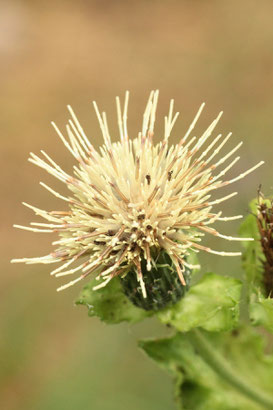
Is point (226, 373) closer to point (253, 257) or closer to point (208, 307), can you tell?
point (208, 307)

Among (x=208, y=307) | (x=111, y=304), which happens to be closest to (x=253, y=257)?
(x=208, y=307)

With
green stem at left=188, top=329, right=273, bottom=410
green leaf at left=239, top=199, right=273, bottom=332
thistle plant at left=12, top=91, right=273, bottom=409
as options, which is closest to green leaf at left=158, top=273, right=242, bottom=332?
thistle plant at left=12, top=91, right=273, bottom=409

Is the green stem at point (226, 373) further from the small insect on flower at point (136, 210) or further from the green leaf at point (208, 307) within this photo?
the small insect on flower at point (136, 210)

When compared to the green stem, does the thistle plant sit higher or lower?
higher

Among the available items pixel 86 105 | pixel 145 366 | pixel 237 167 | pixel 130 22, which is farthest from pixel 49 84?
pixel 145 366

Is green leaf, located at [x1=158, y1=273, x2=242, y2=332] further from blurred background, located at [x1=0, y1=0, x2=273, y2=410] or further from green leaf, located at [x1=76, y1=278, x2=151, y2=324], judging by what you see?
blurred background, located at [x1=0, y1=0, x2=273, y2=410]

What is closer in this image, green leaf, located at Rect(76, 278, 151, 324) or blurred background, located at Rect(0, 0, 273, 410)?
green leaf, located at Rect(76, 278, 151, 324)
